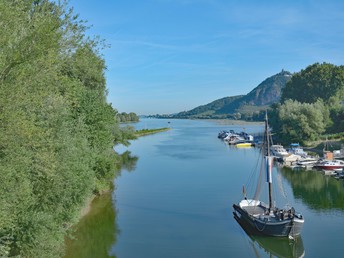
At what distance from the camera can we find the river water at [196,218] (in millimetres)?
22875

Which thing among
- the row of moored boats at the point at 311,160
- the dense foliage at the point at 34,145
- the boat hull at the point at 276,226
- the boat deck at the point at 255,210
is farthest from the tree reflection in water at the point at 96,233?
the row of moored boats at the point at 311,160

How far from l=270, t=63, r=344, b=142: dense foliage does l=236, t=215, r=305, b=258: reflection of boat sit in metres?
50.4

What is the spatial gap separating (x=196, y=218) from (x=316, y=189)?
1573 cm

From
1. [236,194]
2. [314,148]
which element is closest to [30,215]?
[236,194]

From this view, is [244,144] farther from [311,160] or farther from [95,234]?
[95,234]

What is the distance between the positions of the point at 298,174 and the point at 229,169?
28.8ft

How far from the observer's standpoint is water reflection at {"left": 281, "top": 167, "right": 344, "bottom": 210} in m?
32.6

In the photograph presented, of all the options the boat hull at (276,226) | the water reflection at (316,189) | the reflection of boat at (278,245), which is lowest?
the reflection of boat at (278,245)

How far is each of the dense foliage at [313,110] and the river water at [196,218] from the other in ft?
82.5

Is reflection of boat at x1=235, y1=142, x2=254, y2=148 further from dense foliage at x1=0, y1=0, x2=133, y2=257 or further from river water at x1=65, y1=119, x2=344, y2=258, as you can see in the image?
dense foliage at x1=0, y1=0, x2=133, y2=257

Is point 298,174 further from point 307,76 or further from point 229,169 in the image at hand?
point 307,76

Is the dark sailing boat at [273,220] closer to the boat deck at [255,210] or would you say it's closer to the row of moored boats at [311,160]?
the boat deck at [255,210]

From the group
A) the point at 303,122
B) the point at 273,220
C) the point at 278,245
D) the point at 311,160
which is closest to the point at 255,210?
the point at 273,220

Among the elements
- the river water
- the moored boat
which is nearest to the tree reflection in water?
the river water
